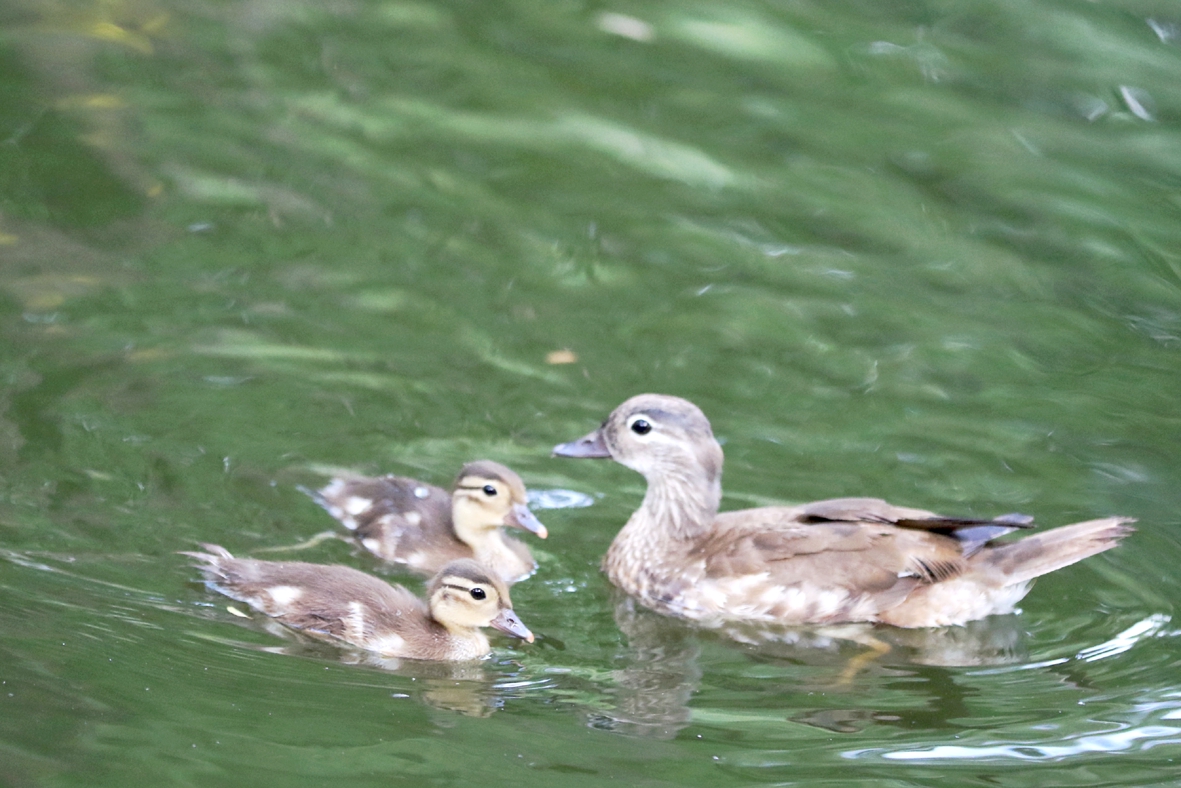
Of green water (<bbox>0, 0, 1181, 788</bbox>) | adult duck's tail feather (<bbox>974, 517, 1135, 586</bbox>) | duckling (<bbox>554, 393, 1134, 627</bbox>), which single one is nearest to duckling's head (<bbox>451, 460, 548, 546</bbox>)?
green water (<bbox>0, 0, 1181, 788</bbox>)

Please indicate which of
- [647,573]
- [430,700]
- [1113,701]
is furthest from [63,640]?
[1113,701]

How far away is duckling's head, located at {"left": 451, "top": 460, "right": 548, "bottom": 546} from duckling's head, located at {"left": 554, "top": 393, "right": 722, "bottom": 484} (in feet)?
1.05

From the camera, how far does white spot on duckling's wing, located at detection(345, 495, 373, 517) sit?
6188mm

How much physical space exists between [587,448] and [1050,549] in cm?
170

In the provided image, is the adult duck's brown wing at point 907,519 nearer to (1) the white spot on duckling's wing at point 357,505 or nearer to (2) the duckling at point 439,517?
(2) the duckling at point 439,517

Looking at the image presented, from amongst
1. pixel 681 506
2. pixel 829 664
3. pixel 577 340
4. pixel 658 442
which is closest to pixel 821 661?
pixel 829 664

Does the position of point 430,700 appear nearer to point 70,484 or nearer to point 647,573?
point 647,573

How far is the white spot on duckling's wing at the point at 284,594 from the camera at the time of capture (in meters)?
5.39

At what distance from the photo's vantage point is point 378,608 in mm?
5398

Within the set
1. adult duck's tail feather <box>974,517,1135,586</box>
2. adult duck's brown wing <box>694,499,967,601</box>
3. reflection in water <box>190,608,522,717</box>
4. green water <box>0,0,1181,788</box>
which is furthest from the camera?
adult duck's brown wing <box>694,499,967,601</box>

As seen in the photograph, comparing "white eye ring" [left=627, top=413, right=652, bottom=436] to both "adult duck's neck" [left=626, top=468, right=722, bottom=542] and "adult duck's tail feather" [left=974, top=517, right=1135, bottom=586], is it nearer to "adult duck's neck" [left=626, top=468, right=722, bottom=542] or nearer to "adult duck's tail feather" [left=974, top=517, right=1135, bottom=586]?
"adult duck's neck" [left=626, top=468, right=722, bottom=542]

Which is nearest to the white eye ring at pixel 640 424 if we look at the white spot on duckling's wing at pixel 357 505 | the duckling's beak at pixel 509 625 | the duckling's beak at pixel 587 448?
the duckling's beak at pixel 587 448

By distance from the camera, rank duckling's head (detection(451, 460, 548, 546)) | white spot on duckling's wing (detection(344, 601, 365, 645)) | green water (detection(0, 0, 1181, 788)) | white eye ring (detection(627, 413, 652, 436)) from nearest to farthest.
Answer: green water (detection(0, 0, 1181, 788))
white spot on duckling's wing (detection(344, 601, 365, 645))
duckling's head (detection(451, 460, 548, 546))
white eye ring (detection(627, 413, 652, 436))

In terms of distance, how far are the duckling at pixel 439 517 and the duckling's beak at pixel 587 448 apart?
0.25 metres
